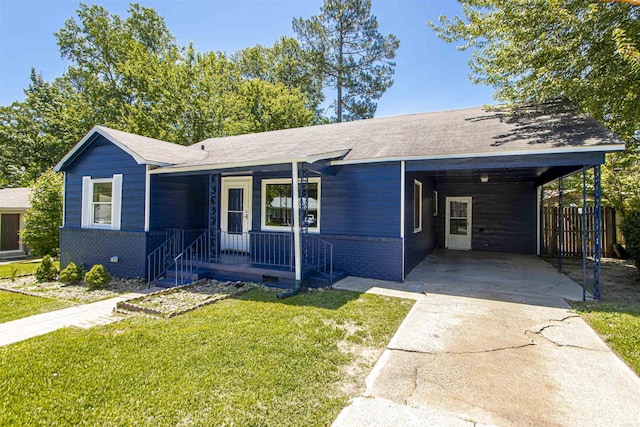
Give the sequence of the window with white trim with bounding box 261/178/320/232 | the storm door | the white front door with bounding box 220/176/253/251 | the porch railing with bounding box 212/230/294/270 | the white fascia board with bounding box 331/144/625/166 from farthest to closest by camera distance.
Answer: the storm door → the white front door with bounding box 220/176/253/251 → the window with white trim with bounding box 261/178/320/232 → the porch railing with bounding box 212/230/294/270 → the white fascia board with bounding box 331/144/625/166

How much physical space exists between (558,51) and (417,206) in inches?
194

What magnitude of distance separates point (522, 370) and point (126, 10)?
32.6 m

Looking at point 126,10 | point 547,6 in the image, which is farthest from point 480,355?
point 126,10

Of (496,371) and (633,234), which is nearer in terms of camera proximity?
(496,371)

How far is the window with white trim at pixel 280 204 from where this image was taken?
8.33 meters

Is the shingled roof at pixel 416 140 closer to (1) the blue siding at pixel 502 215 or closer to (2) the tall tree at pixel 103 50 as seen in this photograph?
(1) the blue siding at pixel 502 215

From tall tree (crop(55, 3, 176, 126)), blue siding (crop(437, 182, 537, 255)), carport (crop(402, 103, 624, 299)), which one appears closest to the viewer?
carport (crop(402, 103, 624, 299))

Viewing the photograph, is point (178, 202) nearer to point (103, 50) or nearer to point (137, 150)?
point (137, 150)

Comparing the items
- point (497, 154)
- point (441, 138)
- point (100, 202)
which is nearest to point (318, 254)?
point (441, 138)

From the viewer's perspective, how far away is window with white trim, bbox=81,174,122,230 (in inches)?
343

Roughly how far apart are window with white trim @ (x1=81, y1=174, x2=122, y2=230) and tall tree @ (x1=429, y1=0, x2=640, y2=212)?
34.1ft

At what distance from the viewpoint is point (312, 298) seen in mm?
5949

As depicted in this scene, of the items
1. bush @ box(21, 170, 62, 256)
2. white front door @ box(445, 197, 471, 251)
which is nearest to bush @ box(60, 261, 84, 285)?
bush @ box(21, 170, 62, 256)

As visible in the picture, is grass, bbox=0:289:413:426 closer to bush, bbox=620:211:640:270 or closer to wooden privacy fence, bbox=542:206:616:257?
bush, bbox=620:211:640:270
